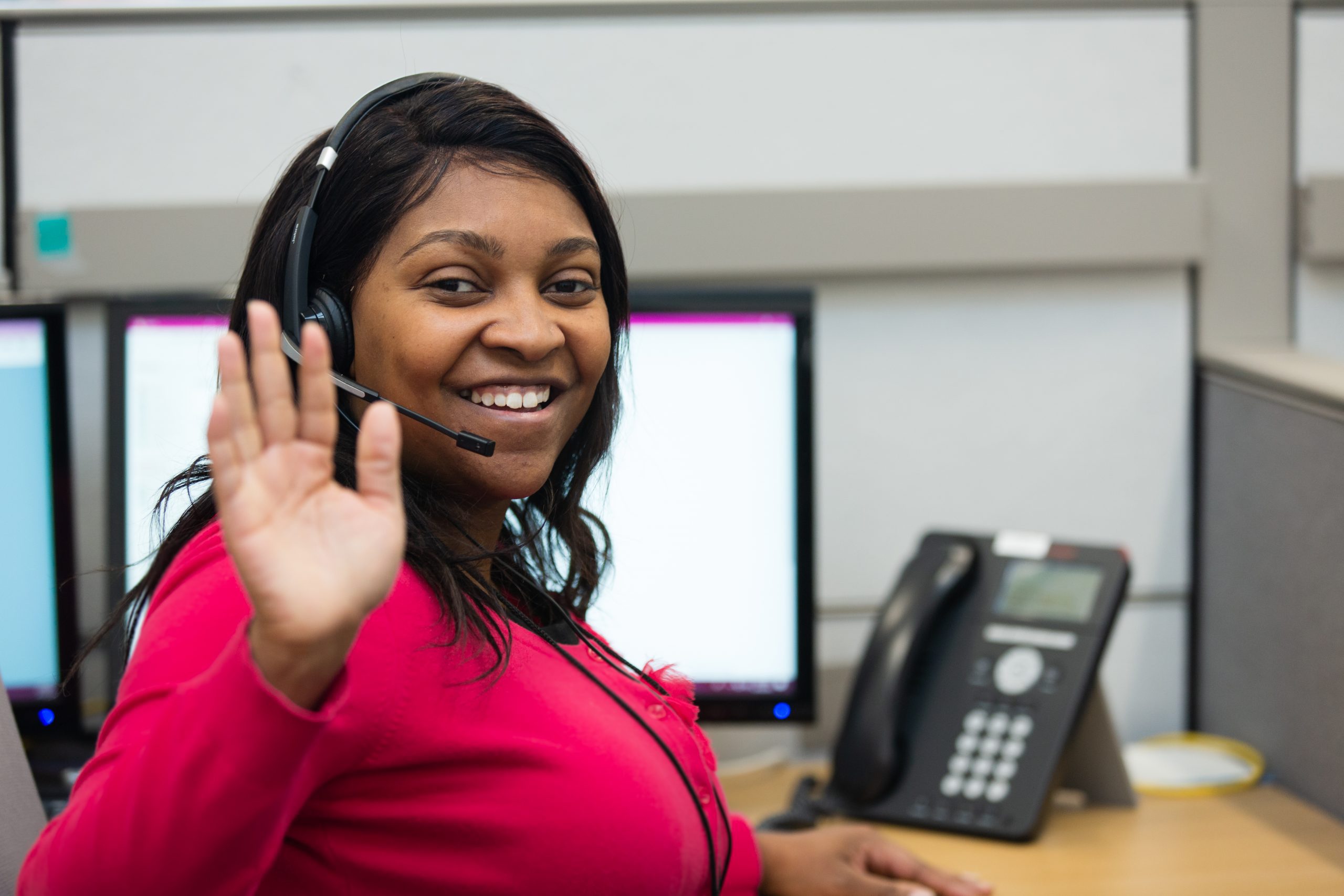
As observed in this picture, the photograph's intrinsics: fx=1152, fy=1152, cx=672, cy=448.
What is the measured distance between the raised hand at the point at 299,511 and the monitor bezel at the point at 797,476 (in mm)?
638

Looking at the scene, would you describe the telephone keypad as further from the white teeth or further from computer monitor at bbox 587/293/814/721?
the white teeth

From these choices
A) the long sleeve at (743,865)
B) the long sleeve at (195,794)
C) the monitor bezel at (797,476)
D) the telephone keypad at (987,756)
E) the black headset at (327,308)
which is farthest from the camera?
the monitor bezel at (797,476)

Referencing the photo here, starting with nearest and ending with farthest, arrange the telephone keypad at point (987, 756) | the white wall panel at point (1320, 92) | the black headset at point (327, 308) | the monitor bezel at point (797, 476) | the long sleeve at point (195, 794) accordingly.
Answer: the long sleeve at point (195, 794)
the black headset at point (327, 308)
the telephone keypad at point (987, 756)
the monitor bezel at point (797, 476)
the white wall panel at point (1320, 92)

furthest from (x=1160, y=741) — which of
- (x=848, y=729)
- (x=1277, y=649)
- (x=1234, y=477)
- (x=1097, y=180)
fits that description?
(x=1097, y=180)

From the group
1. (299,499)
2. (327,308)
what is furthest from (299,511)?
(327,308)

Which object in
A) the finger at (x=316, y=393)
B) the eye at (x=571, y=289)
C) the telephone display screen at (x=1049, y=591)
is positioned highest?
the eye at (x=571, y=289)

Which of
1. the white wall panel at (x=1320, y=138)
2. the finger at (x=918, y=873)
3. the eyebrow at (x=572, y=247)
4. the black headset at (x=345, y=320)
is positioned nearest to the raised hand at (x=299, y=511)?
the black headset at (x=345, y=320)

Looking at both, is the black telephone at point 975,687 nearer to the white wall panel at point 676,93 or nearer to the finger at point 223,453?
the white wall panel at point 676,93

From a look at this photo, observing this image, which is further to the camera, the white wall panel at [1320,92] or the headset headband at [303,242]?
the white wall panel at [1320,92]

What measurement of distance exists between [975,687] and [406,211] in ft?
2.20

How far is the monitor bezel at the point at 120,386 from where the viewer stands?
1.04 meters

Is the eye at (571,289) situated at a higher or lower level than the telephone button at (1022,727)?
higher

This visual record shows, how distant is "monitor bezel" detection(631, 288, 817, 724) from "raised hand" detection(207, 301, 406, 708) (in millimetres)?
638

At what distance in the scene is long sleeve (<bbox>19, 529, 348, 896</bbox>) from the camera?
414 mm
